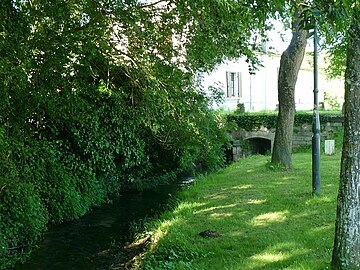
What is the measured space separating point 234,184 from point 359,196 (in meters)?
7.58

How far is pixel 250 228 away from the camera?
7.68 m

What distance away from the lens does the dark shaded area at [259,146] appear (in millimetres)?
24266

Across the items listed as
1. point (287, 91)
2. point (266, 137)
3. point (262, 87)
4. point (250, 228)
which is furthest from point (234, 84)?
point (250, 228)

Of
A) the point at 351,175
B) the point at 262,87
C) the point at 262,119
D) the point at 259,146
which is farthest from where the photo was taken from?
the point at 262,87

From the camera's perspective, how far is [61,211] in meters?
10.9

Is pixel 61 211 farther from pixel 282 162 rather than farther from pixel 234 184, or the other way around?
pixel 282 162

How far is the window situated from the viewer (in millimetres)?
31250

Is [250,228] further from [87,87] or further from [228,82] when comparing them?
[228,82]

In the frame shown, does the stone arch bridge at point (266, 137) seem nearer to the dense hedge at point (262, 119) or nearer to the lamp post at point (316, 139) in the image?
the dense hedge at point (262, 119)

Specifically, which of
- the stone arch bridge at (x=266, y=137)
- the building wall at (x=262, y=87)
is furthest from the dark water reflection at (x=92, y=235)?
the building wall at (x=262, y=87)

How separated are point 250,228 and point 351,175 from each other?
311cm

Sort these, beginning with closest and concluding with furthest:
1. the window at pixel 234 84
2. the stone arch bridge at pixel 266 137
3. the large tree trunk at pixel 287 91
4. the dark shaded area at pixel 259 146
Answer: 1. the large tree trunk at pixel 287 91
2. the stone arch bridge at pixel 266 137
3. the dark shaded area at pixel 259 146
4. the window at pixel 234 84

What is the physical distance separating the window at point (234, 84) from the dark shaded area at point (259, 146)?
261 inches

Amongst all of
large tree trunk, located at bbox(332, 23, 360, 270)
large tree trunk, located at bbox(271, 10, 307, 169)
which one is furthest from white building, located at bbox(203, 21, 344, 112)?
large tree trunk, located at bbox(332, 23, 360, 270)
